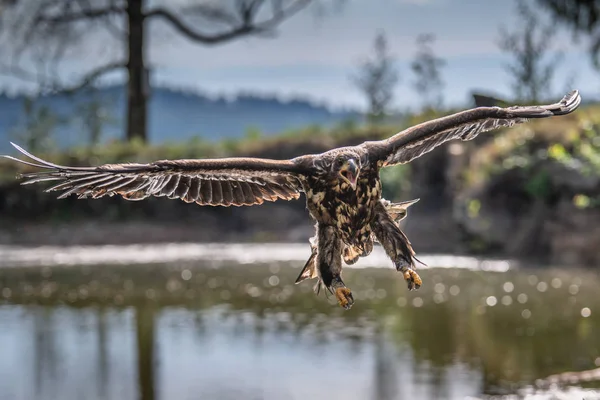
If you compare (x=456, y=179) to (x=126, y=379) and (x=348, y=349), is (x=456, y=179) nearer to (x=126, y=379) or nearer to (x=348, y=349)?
(x=348, y=349)

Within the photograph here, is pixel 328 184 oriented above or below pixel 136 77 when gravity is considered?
below

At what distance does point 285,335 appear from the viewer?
13.6 m

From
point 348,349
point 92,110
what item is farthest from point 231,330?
point 92,110

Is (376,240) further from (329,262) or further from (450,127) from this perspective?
(450,127)

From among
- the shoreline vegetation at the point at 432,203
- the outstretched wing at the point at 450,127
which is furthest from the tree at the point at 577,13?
the outstretched wing at the point at 450,127

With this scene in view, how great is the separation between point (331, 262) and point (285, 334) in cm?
679

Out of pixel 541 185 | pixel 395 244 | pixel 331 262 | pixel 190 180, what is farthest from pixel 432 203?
pixel 331 262

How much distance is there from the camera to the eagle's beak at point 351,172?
679 centimetres

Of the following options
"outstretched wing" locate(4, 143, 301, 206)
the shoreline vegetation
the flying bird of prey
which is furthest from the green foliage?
"outstretched wing" locate(4, 143, 301, 206)

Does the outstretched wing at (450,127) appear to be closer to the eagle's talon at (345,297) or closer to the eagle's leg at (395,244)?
the eagle's leg at (395,244)

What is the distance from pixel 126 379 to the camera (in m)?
11.9

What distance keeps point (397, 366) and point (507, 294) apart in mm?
4447

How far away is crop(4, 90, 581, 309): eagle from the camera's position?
686 cm

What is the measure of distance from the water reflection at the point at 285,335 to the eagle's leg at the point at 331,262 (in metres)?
4.07
